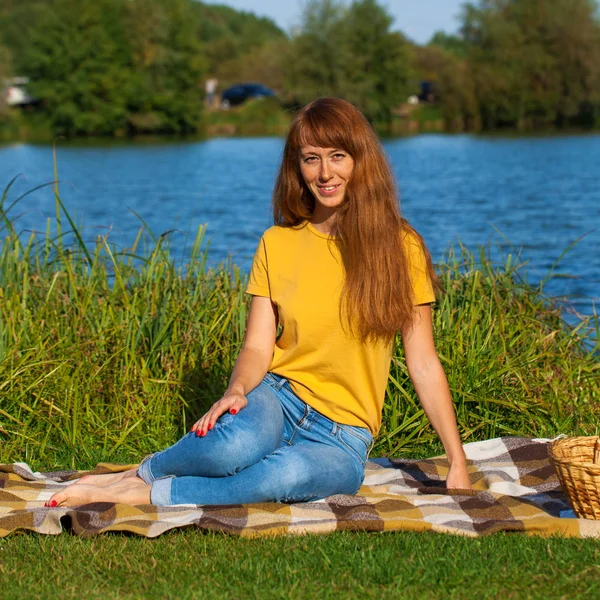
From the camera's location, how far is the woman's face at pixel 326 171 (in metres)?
2.93

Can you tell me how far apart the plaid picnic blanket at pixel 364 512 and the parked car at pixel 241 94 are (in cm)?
6827

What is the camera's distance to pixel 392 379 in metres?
3.90

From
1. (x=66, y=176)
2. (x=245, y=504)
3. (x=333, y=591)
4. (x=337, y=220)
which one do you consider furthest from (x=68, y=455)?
(x=66, y=176)

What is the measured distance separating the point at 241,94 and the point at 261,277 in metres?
69.1

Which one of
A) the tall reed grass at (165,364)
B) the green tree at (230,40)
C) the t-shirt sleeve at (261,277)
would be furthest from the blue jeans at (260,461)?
the green tree at (230,40)

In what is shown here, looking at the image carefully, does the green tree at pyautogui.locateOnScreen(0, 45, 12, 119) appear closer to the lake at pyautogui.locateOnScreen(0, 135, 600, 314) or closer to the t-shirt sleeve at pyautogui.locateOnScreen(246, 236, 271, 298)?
the lake at pyautogui.locateOnScreen(0, 135, 600, 314)

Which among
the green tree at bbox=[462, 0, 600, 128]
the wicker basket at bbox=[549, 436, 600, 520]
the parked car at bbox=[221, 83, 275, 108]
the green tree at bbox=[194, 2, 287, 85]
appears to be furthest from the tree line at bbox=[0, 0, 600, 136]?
the wicker basket at bbox=[549, 436, 600, 520]

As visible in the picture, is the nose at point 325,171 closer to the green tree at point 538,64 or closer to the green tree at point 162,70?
the green tree at point 538,64

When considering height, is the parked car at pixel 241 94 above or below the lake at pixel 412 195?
above

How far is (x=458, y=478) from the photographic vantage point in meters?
3.00

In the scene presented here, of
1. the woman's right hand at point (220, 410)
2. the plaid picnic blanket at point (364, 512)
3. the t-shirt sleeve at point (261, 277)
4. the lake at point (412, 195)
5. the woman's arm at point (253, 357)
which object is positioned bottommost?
the lake at point (412, 195)

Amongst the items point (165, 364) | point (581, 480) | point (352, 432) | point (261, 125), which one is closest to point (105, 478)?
point (352, 432)

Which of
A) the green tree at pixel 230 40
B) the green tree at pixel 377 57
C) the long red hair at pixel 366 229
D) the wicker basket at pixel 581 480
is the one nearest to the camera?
the wicker basket at pixel 581 480

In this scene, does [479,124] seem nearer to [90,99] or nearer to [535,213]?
[90,99]
